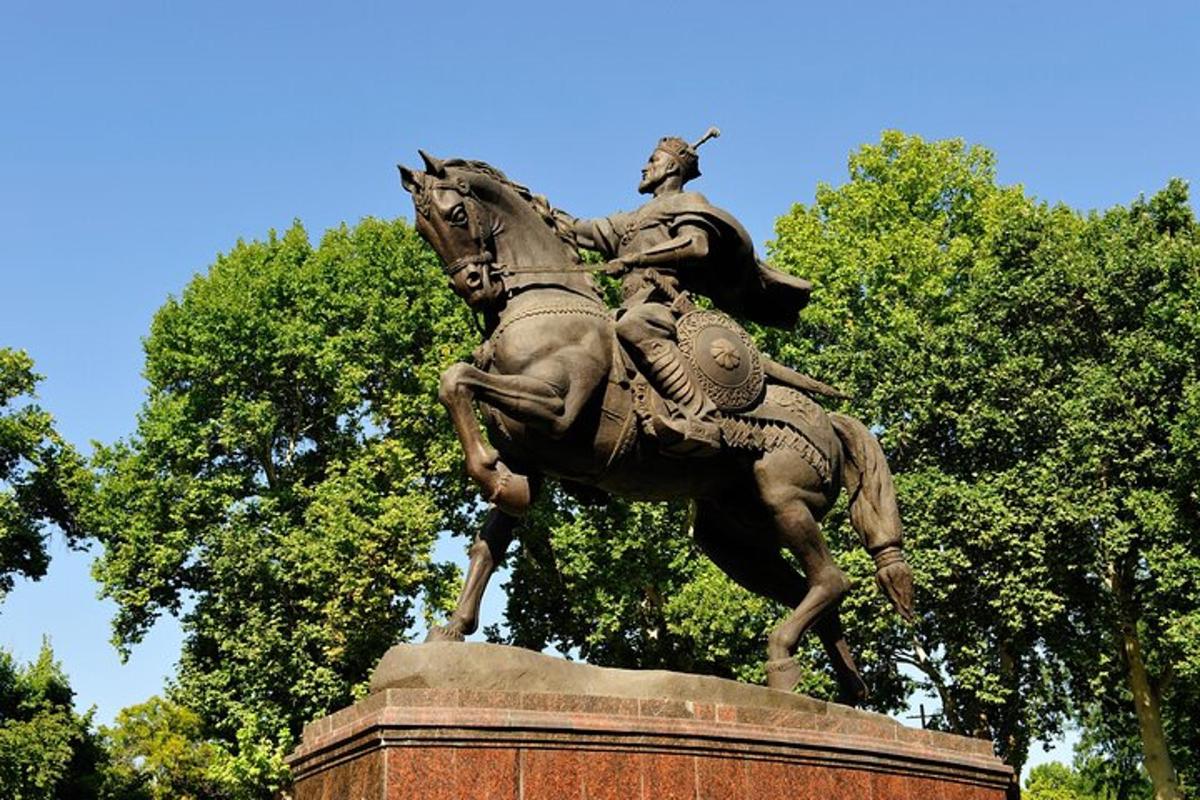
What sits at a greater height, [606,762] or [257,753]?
[257,753]

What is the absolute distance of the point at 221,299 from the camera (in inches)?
1170

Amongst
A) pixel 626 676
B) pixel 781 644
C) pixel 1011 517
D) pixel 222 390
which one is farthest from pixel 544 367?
pixel 222 390

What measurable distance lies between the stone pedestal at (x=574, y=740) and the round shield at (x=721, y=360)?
208cm

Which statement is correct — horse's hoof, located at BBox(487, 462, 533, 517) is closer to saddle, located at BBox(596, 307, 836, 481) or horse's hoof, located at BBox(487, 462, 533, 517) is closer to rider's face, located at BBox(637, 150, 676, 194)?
saddle, located at BBox(596, 307, 836, 481)

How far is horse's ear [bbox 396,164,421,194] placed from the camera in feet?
30.5

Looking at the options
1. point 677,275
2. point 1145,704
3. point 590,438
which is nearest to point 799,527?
point 590,438

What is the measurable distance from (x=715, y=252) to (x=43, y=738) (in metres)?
27.3

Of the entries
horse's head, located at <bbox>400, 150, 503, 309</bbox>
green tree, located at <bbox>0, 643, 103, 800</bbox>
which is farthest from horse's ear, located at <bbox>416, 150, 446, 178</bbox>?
green tree, located at <bbox>0, 643, 103, 800</bbox>

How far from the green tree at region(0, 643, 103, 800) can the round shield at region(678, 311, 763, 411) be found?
86.5 ft

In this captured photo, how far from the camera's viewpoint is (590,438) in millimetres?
9203

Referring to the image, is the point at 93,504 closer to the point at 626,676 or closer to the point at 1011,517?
the point at 1011,517

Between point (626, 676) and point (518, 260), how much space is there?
292 cm

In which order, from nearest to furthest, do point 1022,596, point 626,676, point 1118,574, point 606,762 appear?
point 606,762 → point 626,676 → point 1022,596 → point 1118,574

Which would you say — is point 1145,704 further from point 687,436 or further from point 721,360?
point 687,436
